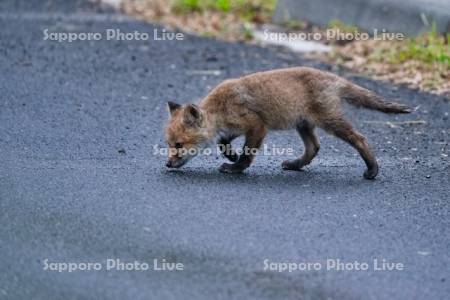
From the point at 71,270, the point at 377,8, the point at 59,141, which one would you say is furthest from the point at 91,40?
the point at 71,270

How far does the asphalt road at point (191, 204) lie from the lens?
556 cm

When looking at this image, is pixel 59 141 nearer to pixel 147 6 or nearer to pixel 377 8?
pixel 377 8

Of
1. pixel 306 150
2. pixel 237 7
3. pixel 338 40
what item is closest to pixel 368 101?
pixel 306 150

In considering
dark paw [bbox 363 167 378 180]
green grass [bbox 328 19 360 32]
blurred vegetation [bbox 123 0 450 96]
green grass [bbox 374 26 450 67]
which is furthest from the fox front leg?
green grass [bbox 328 19 360 32]

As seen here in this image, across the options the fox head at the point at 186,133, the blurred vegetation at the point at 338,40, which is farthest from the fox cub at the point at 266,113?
the blurred vegetation at the point at 338,40

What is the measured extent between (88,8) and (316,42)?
4.32 metres

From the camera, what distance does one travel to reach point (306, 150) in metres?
8.05

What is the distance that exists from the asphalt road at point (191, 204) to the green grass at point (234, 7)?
152 inches

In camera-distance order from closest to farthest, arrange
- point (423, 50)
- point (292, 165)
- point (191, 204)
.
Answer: point (191, 204) < point (292, 165) < point (423, 50)

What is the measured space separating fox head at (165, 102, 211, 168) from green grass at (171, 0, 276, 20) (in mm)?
6776

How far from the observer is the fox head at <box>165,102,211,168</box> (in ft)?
25.6

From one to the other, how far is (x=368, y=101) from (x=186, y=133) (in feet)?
5.35

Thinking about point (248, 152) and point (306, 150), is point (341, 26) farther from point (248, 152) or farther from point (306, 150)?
point (248, 152)

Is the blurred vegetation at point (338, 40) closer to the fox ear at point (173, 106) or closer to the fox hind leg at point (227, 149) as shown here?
the fox hind leg at point (227, 149)
